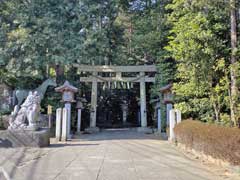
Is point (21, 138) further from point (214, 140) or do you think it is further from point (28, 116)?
point (214, 140)

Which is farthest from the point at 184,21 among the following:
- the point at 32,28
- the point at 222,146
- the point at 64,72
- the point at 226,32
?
the point at 64,72

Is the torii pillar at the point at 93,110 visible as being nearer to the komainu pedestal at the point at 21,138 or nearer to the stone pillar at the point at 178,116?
the stone pillar at the point at 178,116

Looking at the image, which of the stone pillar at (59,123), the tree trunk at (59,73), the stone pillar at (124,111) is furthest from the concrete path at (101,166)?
the stone pillar at (124,111)

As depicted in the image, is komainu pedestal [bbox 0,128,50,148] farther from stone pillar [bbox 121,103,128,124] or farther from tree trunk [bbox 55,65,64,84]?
stone pillar [bbox 121,103,128,124]

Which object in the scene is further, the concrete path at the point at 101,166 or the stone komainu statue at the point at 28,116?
the stone komainu statue at the point at 28,116

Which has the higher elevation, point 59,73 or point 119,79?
point 59,73

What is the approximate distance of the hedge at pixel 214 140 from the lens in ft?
20.7

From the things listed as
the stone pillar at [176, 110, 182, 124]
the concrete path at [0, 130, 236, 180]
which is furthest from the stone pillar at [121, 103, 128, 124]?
the concrete path at [0, 130, 236, 180]

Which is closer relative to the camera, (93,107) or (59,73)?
(59,73)

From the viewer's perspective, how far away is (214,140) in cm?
717

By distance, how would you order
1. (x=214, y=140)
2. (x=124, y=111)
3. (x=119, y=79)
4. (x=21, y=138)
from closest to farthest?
(x=214, y=140) → (x=21, y=138) → (x=119, y=79) → (x=124, y=111)

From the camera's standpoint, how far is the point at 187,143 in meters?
9.70

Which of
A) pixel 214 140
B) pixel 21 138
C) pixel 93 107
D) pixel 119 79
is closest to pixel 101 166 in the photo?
pixel 214 140

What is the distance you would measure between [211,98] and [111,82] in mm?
10069
